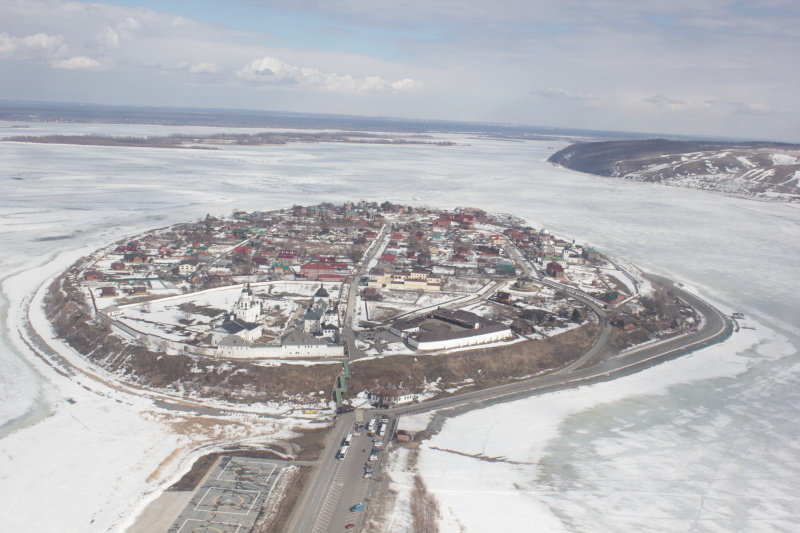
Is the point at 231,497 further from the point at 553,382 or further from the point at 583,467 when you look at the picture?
the point at 553,382

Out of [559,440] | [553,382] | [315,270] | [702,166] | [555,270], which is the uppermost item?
[702,166]

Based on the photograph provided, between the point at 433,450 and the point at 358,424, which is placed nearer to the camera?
the point at 433,450

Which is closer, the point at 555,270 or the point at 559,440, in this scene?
the point at 559,440

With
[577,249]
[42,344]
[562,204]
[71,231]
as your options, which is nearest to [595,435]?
[42,344]

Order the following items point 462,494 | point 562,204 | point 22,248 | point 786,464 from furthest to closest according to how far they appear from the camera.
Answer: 1. point 562,204
2. point 22,248
3. point 786,464
4. point 462,494

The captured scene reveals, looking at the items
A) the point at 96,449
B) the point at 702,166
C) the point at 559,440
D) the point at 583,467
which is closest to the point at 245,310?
the point at 96,449

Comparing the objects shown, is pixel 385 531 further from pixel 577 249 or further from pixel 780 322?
pixel 577 249

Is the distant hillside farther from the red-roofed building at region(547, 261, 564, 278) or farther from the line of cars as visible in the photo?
the line of cars

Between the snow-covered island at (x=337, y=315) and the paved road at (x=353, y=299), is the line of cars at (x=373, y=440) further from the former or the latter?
the paved road at (x=353, y=299)
